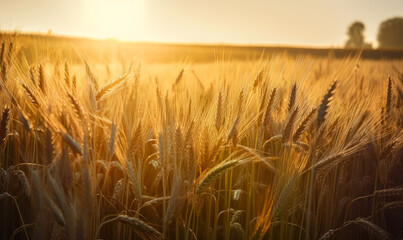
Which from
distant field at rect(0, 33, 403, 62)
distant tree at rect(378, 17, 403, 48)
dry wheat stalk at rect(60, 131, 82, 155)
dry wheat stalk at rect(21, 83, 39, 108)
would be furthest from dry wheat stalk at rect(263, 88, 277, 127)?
distant tree at rect(378, 17, 403, 48)

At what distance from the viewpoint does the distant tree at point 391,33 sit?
53688mm

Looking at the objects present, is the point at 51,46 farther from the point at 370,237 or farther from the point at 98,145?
the point at 370,237

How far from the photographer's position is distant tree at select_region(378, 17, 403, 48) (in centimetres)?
5369

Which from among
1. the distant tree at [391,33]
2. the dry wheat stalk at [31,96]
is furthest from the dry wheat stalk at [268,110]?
the distant tree at [391,33]

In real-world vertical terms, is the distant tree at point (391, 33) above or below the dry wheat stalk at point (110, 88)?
above

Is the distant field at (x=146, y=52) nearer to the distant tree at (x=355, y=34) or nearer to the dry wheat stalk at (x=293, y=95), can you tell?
the dry wheat stalk at (x=293, y=95)

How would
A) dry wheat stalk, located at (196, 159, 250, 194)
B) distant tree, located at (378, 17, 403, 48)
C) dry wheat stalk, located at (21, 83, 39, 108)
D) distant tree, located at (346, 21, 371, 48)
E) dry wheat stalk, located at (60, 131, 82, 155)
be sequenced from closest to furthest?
dry wheat stalk, located at (60, 131, 82, 155)
dry wheat stalk, located at (196, 159, 250, 194)
dry wheat stalk, located at (21, 83, 39, 108)
distant tree, located at (346, 21, 371, 48)
distant tree, located at (378, 17, 403, 48)

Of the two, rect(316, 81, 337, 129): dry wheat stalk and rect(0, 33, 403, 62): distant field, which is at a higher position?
rect(0, 33, 403, 62): distant field

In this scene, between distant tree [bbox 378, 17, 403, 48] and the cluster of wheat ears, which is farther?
distant tree [bbox 378, 17, 403, 48]

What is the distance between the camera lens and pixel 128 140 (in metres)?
1.11

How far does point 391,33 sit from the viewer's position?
54344mm

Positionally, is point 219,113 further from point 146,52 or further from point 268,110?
point 146,52

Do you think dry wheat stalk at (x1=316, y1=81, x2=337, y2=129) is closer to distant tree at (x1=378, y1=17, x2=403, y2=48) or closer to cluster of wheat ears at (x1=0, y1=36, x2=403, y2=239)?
cluster of wheat ears at (x1=0, y1=36, x2=403, y2=239)

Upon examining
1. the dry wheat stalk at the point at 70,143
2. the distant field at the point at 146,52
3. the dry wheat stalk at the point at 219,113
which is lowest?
the dry wheat stalk at the point at 70,143
